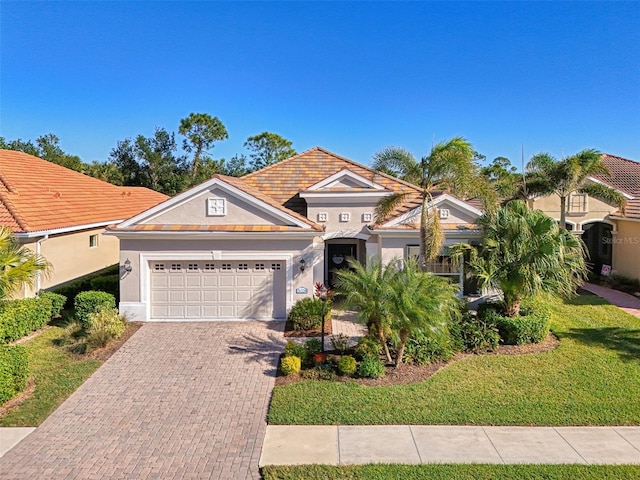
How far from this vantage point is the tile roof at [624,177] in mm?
20775

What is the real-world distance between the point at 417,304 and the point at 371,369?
78.2 inches

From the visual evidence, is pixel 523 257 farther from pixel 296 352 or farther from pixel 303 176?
pixel 303 176

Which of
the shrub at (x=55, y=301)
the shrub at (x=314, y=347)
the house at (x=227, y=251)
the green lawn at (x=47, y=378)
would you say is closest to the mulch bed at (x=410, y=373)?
the shrub at (x=314, y=347)

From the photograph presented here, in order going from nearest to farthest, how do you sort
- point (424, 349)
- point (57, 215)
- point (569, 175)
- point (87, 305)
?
1. point (424, 349)
2. point (87, 305)
3. point (57, 215)
4. point (569, 175)

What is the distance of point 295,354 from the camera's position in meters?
10.9

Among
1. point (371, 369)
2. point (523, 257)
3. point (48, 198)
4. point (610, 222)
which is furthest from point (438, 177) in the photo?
point (48, 198)

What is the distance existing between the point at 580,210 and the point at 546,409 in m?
16.3

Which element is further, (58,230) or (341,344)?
(58,230)

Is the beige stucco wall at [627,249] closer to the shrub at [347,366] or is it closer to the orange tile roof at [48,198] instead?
the shrub at [347,366]

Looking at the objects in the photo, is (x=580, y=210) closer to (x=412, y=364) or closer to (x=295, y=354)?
(x=412, y=364)

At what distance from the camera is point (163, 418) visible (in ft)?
27.7

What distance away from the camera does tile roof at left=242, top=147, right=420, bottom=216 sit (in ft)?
61.1

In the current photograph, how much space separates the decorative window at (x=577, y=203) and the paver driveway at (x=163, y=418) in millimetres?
17534

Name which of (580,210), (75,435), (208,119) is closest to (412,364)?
(75,435)
